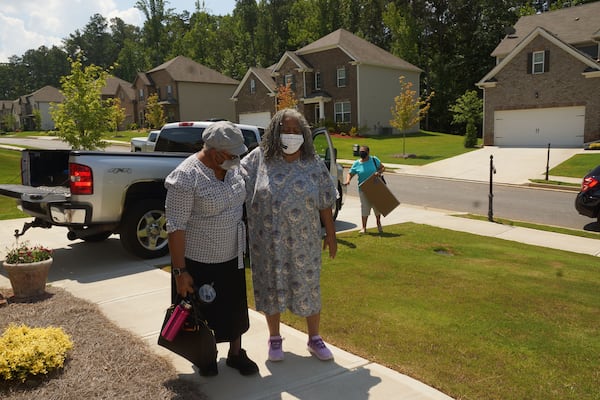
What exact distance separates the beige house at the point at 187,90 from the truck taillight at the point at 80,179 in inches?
1849

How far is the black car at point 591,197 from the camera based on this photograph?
10.6 metres

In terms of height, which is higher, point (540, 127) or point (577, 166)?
point (540, 127)

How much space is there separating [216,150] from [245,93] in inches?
1754

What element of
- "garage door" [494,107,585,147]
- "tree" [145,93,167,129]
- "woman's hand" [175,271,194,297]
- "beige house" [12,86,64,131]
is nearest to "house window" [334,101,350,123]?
"garage door" [494,107,585,147]

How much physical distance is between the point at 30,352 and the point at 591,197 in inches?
434

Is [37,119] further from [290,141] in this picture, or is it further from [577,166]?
[290,141]

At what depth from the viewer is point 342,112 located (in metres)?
40.0

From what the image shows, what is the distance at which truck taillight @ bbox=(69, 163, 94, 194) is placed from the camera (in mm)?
6234

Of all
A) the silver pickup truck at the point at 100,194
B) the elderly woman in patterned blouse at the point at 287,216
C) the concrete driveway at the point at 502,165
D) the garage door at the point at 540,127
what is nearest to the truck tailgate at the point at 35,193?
the silver pickup truck at the point at 100,194

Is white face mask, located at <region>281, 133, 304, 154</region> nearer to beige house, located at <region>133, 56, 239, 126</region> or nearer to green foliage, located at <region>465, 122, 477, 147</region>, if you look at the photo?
green foliage, located at <region>465, 122, 477, 147</region>

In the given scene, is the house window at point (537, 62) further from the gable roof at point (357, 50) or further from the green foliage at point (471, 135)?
the gable roof at point (357, 50)

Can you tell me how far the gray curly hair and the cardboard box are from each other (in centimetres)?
500

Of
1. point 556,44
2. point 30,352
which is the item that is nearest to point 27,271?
point 30,352

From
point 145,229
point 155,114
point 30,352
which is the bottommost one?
point 30,352
